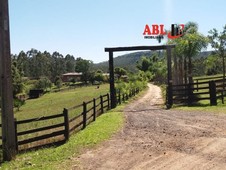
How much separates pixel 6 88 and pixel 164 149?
4.81 m

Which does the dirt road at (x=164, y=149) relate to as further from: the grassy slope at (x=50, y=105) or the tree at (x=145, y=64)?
the tree at (x=145, y=64)

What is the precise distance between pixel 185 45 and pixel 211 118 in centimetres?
1378

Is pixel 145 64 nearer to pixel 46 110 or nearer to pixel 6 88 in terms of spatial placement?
pixel 46 110

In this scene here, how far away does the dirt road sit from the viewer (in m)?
7.16

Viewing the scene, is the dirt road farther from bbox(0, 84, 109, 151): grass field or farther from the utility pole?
bbox(0, 84, 109, 151): grass field

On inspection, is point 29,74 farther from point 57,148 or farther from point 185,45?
point 57,148

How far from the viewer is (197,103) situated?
1995 cm

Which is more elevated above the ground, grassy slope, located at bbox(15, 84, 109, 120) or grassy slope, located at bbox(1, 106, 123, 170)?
grassy slope, located at bbox(1, 106, 123, 170)

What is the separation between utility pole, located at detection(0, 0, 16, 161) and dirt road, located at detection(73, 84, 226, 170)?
7.76ft

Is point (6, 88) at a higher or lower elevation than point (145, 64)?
lower

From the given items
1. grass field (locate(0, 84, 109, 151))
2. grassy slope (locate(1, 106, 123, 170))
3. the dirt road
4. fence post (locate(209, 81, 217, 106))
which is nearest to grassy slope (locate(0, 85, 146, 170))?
grassy slope (locate(1, 106, 123, 170))

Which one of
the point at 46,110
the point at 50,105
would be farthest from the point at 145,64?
the point at 46,110

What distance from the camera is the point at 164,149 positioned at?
8.39 m

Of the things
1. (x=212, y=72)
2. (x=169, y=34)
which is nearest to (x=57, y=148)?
(x=169, y=34)
